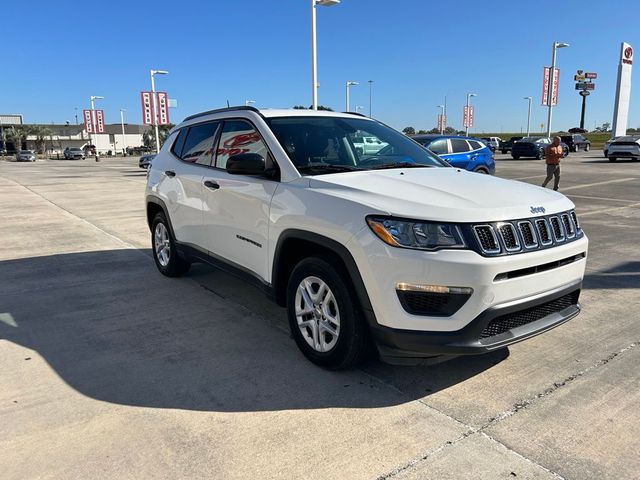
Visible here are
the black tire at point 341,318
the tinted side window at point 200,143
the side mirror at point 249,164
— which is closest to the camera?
the black tire at point 341,318

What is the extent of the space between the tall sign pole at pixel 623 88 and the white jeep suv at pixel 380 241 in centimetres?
4952

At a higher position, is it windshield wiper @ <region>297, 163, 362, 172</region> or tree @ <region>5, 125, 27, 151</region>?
tree @ <region>5, 125, 27, 151</region>

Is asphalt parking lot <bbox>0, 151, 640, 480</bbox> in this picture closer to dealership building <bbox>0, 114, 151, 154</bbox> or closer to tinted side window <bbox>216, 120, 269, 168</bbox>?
tinted side window <bbox>216, 120, 269, 168</bbox>

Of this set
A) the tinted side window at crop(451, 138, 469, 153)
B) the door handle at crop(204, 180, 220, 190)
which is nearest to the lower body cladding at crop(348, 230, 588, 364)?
the door handle at crop(204, 180, 220, 190)

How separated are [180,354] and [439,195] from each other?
87.6 inches

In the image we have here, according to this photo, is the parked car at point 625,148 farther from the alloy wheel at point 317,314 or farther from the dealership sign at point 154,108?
the alloy wheel at point 317,314

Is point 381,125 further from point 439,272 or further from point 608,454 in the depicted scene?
point 608,454

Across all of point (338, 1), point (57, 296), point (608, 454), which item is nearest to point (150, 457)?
point (608, 454)

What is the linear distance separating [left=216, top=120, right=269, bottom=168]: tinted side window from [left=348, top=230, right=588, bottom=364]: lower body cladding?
4.81 feet

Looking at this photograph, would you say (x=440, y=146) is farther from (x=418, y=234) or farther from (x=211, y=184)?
(x=418, y=234)

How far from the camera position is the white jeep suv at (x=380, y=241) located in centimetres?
284

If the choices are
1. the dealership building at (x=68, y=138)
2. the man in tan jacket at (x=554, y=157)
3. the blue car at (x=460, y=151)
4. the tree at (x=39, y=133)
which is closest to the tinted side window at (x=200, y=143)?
the blue car at (x=460, y=151)

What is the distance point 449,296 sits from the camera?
2.82m

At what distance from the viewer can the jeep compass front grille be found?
9.30 ft
